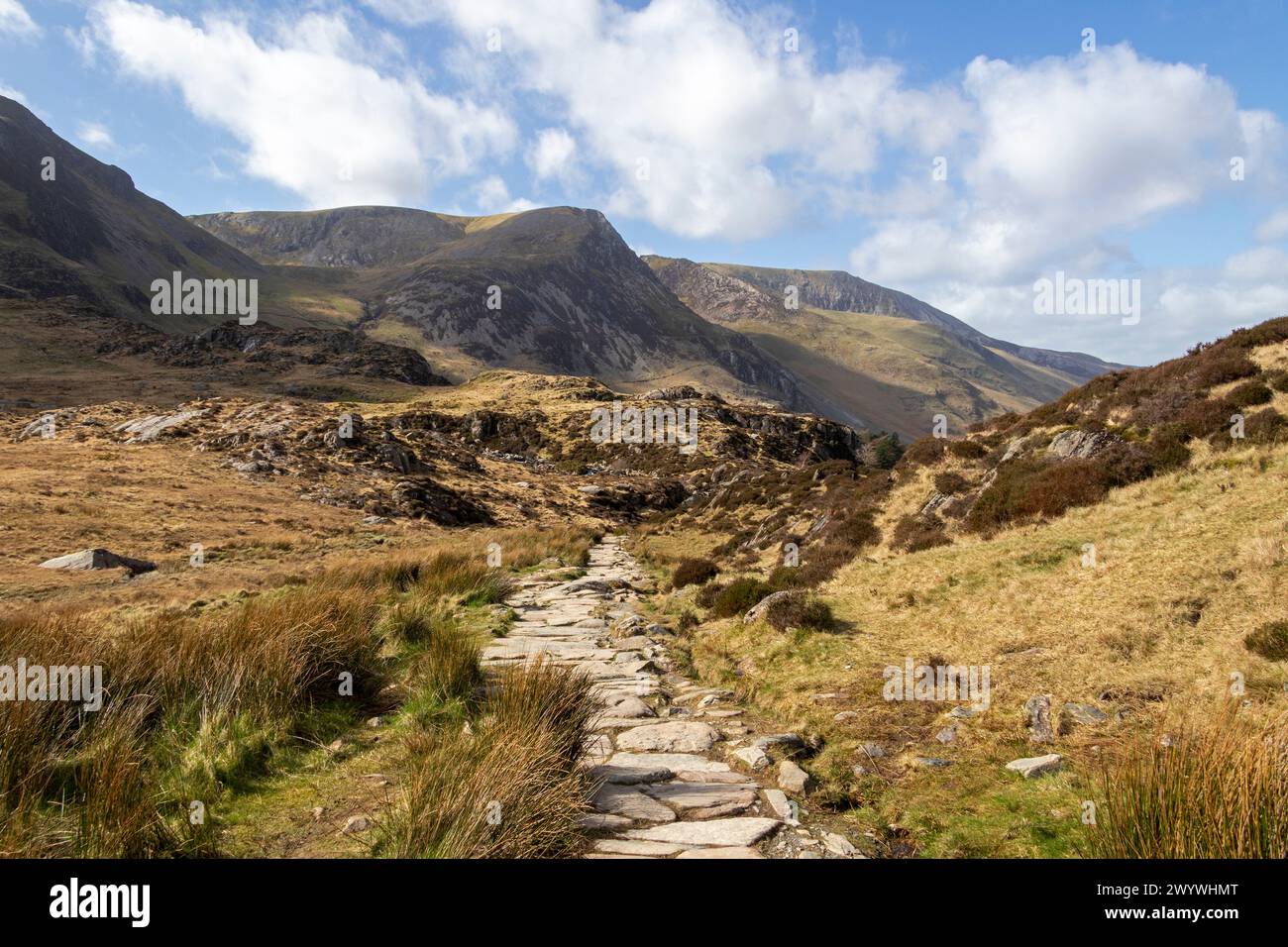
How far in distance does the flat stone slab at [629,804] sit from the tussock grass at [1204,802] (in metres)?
2.92

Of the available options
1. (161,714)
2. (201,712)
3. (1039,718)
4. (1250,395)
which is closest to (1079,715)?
(1039,718)

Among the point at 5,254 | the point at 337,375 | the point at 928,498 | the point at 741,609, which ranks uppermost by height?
the point at 5,254

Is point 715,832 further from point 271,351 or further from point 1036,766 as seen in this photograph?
point 271,351

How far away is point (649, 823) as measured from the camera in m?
4.90

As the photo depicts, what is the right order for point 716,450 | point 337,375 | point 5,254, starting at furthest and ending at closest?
point 5,254, point 337,375, point 716,450

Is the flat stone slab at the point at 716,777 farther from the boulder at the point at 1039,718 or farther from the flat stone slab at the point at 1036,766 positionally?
the boulder at the point at 1039,718

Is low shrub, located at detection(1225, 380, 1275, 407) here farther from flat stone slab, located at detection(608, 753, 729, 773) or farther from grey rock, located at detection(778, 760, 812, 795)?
flat stone slab, located at detection(608, 753, 729, 773)

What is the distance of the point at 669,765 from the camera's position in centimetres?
635

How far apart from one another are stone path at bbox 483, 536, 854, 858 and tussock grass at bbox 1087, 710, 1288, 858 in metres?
1.79

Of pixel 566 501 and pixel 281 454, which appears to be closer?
pixel 281 454

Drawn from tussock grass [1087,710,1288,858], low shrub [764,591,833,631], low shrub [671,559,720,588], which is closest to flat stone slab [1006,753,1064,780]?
tussock grass [1087,710,1288,858]
